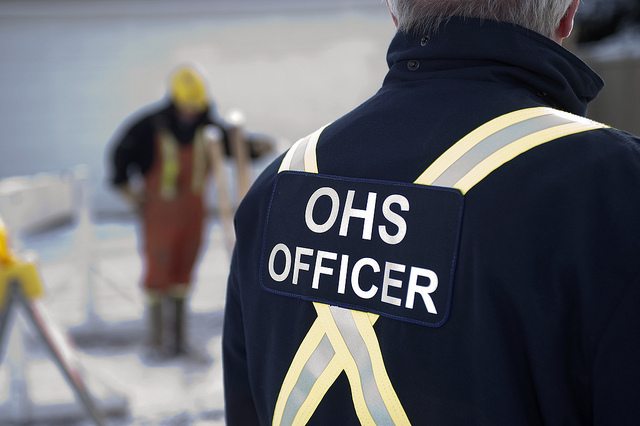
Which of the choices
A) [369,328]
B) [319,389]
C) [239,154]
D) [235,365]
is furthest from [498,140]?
[239,154]

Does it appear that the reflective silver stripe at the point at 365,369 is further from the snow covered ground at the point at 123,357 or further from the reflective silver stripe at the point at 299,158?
the snow covered ground at the point at 123,357

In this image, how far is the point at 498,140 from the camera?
0.99m

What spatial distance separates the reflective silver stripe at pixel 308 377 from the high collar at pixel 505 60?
0.37 m

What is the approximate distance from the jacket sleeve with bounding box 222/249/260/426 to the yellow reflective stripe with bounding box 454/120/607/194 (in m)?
0.46

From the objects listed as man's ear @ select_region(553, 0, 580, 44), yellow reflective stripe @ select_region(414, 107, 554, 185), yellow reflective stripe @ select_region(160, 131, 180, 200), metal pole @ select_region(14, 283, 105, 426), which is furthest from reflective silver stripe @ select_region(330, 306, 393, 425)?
yellow reflective stripe @ select_region(160, 131, 180, 200)

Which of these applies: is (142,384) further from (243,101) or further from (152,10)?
(152,10)

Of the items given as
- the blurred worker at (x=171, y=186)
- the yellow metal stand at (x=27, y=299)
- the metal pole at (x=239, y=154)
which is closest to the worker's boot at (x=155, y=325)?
the blurred worker at (x=171, y=186)

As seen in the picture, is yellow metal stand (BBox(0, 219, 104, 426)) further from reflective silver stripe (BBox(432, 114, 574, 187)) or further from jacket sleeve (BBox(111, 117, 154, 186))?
reflective silver stripe (BBox(432, 114, 574, 187))

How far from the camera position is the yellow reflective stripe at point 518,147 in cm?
97

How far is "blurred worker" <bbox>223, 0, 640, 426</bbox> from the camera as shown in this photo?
0.92 metres

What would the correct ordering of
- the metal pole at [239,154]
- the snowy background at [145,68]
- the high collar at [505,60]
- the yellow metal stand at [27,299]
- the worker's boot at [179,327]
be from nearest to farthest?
the high collar at [505,60] < the yellow metal stand at [27,299] < the metal pole at [239,154] < the worker's boot at [179,327] < the snowy background at [145,68]

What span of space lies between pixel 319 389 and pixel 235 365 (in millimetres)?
252

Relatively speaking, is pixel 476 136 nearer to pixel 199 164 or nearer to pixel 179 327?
pixel 199 164

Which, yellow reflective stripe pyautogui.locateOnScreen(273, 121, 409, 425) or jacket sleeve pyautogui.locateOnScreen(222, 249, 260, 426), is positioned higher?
yellow reflective stripe pyautogui.locateOnScreen(273, 121, 409, 425)
